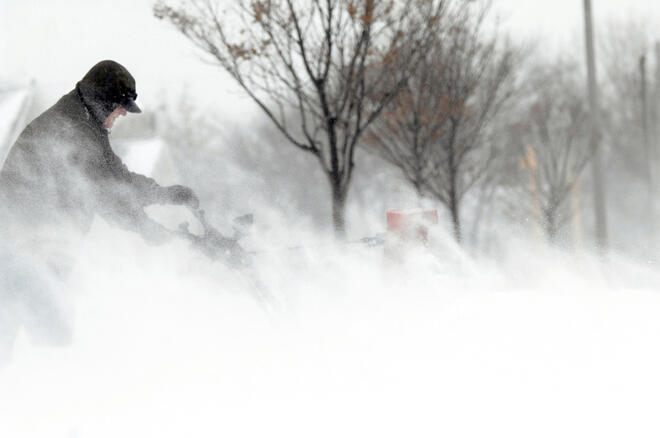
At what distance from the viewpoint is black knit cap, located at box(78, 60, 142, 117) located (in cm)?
354

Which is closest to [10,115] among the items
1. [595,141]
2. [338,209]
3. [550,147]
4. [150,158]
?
[150,158]

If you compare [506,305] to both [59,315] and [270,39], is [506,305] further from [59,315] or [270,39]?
[270,39]

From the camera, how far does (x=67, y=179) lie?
11.3 ft

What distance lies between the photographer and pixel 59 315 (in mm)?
3658

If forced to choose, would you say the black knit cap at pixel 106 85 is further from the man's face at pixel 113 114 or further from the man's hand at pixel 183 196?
the man's hand at pixel 183 196

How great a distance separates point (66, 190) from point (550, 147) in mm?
14506

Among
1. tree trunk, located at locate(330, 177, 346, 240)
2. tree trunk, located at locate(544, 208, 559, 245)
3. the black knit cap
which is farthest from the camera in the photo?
tree trunk, located at locate(544, 208, 559, 245)

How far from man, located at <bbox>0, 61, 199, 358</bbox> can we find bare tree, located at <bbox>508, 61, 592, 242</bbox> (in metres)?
7.55

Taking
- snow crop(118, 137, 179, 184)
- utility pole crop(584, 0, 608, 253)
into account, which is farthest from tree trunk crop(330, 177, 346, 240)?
snow crop(118, 137, 179, 184)

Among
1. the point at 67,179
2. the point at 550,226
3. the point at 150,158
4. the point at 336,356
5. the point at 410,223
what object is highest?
the point at 150,158

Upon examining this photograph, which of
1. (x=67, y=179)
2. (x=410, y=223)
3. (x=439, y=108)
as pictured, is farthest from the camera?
(x=439, y=108)

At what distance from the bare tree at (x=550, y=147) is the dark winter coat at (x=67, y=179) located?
7.61 m

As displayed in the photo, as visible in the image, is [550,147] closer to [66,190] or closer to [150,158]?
[150,158]

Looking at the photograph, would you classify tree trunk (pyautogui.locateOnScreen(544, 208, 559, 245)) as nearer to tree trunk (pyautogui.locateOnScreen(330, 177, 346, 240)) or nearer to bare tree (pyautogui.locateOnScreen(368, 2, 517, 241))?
bare tree (pyautogui.locateOnScreen(368, 2, 517, 241))
